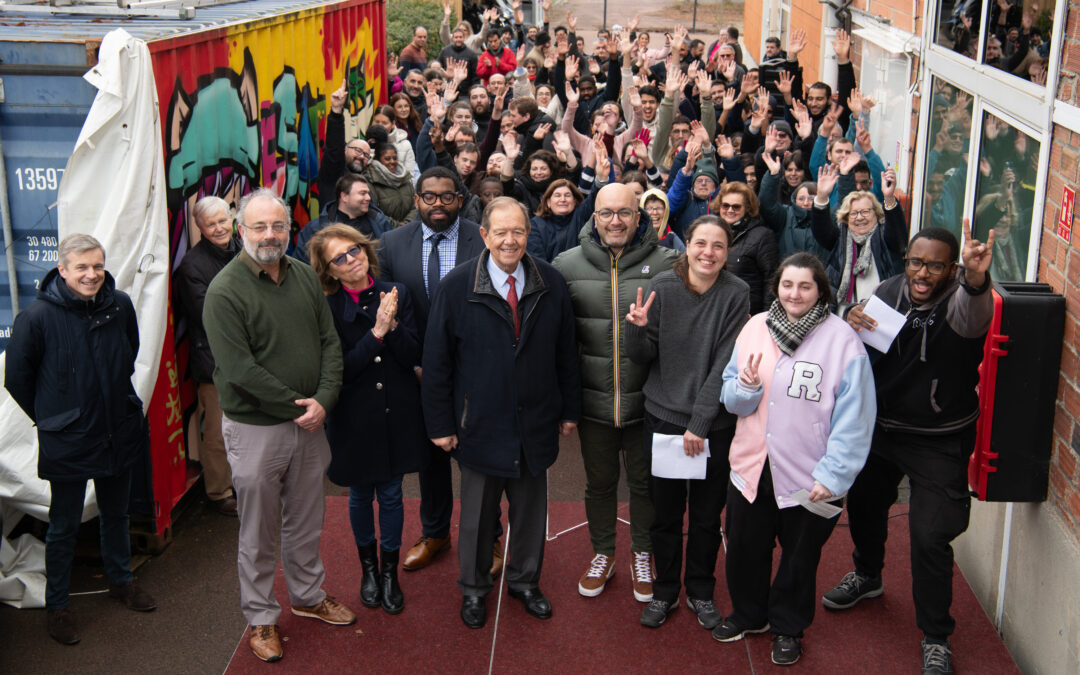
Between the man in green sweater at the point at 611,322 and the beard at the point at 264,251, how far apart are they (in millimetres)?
1348

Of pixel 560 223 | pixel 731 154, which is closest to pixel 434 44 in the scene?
pixel 731 154

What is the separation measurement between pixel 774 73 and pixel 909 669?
29.7ft

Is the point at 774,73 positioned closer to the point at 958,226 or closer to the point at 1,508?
the point at 958,226

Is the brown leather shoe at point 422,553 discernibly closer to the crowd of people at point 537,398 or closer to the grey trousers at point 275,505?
the crowd of people at point 537,398

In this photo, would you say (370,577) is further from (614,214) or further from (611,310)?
(614,214)

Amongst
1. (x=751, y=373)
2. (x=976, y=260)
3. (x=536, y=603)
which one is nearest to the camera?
(x=976, y=260)

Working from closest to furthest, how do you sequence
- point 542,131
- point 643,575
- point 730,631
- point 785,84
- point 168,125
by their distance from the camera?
1. point 730,631
2. point 643,575
3. point 168,125
4. point 542,131
5. point 785,84

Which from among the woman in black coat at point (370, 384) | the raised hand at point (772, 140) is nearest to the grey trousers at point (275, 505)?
the woman in black coat at point (370, 384)

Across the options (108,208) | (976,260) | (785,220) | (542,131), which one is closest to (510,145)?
(542,131)

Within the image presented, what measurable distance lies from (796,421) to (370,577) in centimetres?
227

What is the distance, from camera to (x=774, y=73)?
12.3 metres

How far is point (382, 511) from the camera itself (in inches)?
197

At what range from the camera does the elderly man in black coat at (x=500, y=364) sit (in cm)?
466

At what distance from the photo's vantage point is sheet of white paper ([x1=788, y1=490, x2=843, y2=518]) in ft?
14.3
